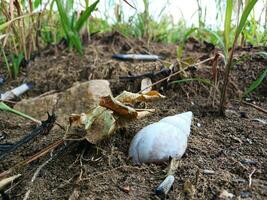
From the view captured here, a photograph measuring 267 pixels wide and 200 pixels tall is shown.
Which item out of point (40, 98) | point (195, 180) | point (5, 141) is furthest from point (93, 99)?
point (195, 180)

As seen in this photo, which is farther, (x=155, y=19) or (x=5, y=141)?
(x=155, y=19)

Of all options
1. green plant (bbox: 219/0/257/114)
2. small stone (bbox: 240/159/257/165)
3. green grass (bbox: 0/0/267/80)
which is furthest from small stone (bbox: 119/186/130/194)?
green grass (bbox: 0/0/267/80)

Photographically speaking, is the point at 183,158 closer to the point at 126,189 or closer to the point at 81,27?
the point at 126,189

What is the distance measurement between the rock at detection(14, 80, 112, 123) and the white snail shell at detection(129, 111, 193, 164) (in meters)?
0.55

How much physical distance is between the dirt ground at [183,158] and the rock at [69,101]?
0.10m

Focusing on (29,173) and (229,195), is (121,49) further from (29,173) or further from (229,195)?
(229,195)

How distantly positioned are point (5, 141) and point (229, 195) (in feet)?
2.62

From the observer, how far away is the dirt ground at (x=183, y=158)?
1117 mm

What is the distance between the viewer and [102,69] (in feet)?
7.06

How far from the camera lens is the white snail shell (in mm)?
1209

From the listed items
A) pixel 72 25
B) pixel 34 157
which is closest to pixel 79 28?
pixel 72 25

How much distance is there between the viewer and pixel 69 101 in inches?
72.6

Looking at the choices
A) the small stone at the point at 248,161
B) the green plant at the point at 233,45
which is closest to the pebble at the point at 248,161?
the small stone at the point at 248,161

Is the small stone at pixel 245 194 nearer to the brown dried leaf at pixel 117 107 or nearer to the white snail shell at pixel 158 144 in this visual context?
the white snail shell at pixel 158 144
